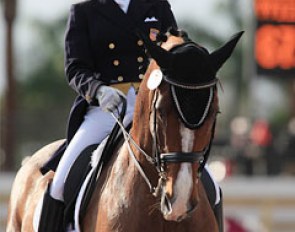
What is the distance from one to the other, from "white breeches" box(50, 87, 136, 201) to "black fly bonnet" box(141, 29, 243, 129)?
1.16 metres

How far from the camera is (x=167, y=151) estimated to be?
538 centimetres

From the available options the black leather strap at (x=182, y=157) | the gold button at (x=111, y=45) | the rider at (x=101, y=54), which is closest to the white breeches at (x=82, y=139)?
the rider at (x=101, y=54)

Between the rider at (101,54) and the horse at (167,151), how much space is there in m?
0.42

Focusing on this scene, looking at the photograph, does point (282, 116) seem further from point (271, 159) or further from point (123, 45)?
point (123, 45)

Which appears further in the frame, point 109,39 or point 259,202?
point 259,202

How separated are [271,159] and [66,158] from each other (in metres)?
14.5

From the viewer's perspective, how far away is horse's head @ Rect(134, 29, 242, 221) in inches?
208

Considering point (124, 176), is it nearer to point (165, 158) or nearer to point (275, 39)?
point (165, 158)

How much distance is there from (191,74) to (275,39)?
37.2 feet

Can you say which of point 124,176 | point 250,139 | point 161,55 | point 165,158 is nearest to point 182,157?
point 165,158

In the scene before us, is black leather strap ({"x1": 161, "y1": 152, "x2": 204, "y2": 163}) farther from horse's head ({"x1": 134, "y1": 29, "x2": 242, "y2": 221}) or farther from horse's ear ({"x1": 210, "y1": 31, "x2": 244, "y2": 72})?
horse's ear ({"x1": 210, "y1": 31, "x2": 244, "y2": 72})

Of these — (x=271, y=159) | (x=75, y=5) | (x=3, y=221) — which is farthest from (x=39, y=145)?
(x=75, y=5)

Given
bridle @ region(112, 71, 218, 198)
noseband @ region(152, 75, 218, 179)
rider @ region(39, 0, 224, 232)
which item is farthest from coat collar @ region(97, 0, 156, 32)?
noseband @ region(152, 75, 218, 179)

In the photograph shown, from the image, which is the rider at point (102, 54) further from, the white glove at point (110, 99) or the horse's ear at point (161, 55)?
the horse's ear at point (161, 55)
